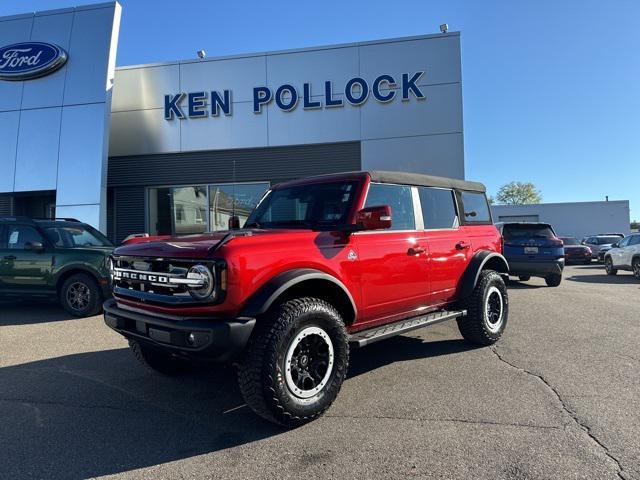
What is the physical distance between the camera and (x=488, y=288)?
5.29 meters

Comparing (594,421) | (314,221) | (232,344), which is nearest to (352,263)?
(314,221)

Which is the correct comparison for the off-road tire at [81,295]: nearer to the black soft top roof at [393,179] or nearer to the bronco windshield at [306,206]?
the bronco windshield at [306,206]

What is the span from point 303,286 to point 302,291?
0.10 meters

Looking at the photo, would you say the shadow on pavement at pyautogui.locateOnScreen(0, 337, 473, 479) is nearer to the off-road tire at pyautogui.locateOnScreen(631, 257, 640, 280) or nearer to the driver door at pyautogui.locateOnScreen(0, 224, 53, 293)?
the driver door at pyautogui.locateOnScreen(0, 224, 53, 293)

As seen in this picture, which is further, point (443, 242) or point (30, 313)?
point (30, 313)

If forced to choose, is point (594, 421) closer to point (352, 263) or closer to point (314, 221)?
point (352, 263)

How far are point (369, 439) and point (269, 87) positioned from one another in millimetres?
12040

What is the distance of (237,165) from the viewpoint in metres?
13.5

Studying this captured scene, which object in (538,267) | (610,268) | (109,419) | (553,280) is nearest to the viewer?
(109,419)

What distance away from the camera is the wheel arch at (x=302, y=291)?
3068 mm

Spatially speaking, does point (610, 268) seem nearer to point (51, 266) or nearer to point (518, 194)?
point (51, 266)

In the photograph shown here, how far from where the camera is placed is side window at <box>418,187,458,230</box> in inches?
188

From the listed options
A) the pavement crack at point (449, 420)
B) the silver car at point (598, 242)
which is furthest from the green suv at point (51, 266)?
the silver car at point (598, 242)

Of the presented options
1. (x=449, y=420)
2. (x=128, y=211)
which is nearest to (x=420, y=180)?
(x=449, y=420)
